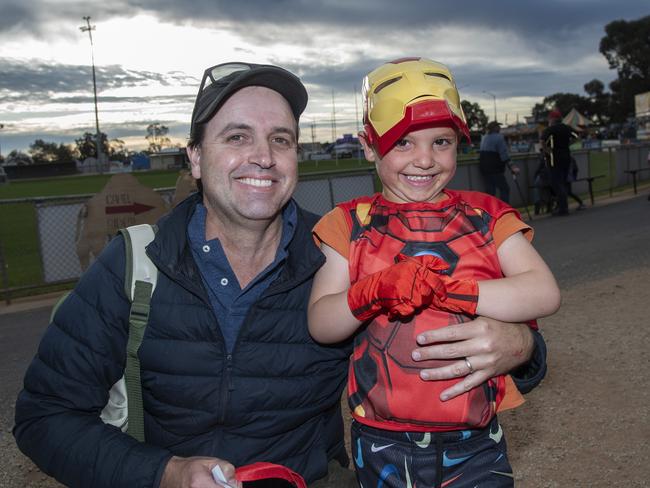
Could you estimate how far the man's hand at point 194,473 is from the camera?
174 cm

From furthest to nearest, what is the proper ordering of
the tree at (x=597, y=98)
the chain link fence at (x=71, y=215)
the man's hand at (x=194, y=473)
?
the tree at (x=597, y=98), the chain link fence at (x=71, y=215), the man's hand at (x=194, y=473)

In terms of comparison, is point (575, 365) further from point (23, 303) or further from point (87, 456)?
point (23, 303)

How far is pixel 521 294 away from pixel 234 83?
43.2 inches

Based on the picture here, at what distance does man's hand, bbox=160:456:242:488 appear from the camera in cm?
174

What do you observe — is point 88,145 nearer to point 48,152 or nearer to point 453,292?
point 48,152

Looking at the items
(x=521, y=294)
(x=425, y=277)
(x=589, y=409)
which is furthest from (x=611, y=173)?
(x=425, y=277)

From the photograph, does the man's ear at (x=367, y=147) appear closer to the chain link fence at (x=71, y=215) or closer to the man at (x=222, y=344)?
the man at (x=222, y=344)

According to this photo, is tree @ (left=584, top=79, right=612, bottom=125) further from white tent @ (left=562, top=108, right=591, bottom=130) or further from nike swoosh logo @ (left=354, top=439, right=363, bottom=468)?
nike swoosh logo @ (left=354, top=439, right=363, bottom=468)

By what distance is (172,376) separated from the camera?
2068 millimetres

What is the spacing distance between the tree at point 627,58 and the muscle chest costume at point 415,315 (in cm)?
10008

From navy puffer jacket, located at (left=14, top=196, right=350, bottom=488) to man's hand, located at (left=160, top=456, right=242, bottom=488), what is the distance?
4 cm

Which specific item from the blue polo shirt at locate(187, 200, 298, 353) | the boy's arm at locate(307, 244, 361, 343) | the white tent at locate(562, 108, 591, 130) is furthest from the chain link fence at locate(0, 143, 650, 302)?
the white tent at locate(562, 108, 591, 130)

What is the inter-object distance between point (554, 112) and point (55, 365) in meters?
13.4

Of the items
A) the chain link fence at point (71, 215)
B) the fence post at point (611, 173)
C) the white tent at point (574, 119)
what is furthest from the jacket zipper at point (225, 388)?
the white tent at point (574, 119)
